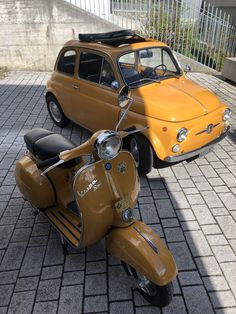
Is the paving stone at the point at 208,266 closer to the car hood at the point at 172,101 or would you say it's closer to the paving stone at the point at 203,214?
the paving stone at the point at 203,214

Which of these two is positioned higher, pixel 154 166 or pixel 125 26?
pixel 125 26

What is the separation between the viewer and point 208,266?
312 centimetres

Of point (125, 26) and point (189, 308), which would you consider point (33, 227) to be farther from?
point (125, 26)

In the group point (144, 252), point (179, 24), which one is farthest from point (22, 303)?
point (179, 24)

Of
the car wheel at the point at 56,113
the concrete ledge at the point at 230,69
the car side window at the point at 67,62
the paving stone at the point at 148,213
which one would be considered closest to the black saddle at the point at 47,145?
the paving stone at the point at 148,213

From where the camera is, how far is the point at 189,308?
274 centimetres

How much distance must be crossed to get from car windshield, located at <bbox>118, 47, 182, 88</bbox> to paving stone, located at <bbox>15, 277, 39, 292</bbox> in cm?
296

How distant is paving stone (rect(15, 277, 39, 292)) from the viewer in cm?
296

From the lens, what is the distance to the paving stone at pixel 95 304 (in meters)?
2.75

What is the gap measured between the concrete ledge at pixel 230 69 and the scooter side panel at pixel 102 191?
285 inches

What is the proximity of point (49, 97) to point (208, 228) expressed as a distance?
13.9ft

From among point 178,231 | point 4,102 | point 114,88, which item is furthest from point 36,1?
point 178,231

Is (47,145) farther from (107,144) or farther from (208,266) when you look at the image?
(208,266)

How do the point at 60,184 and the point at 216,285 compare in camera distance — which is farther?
the point at 60,184
